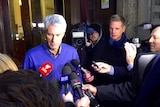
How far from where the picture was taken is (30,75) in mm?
729

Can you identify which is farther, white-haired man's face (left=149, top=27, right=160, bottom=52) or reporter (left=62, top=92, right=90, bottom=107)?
white-haired man's face (left=149, top=27, right=160, bottom=52)

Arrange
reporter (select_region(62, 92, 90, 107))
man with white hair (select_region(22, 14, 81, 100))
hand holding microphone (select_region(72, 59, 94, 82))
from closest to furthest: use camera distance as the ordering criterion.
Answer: reporter (select_region(62, 92, 90, 107)) < hand holding microphone (select_region(72, 59, 94, 82)) < man with white hair (select_region(22, 14, 81, 100))

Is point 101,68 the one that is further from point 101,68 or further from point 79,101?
point 79,101

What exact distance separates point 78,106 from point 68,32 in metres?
2.62

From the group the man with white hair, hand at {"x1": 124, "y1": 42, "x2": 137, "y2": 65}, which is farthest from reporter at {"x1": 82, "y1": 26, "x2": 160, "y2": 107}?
the man with white hair

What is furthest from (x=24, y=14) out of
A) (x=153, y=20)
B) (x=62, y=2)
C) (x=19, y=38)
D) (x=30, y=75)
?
(x=30, y=75)

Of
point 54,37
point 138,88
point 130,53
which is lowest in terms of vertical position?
point 138,88

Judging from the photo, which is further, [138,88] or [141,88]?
[138,88]

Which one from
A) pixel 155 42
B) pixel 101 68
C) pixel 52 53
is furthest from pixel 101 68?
pixel 155 42

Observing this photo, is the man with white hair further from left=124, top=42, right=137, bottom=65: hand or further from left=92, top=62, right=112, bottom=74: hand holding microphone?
left=124, top=42, right=137, bottom=65: hand

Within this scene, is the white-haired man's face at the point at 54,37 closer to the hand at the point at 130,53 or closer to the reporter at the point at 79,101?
the hand at the point at 130,53

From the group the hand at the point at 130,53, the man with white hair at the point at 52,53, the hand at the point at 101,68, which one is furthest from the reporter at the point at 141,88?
the man with white hair at the point at 52,53

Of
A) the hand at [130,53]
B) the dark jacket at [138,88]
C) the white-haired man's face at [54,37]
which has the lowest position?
the dark jacket at [138,88]

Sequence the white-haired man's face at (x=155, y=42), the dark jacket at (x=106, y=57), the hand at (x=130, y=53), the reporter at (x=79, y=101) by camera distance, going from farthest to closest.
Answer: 1. the dark jacket at (x=106, y=57)
2. the white-haired man's face at (x=155, y=42)
3. the hand at (x=130, y=53)
4. the reporter at (x=79, y=101)
